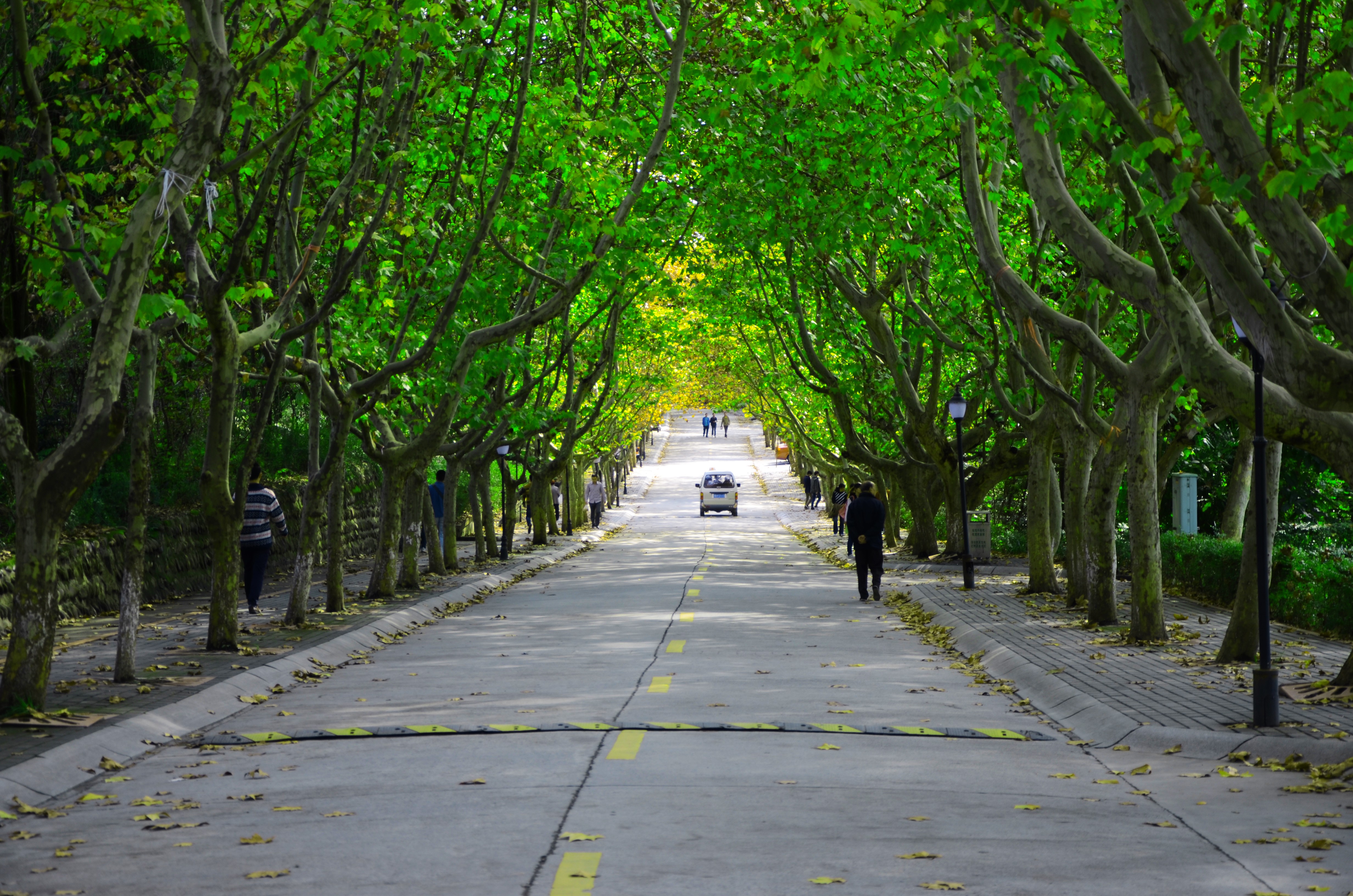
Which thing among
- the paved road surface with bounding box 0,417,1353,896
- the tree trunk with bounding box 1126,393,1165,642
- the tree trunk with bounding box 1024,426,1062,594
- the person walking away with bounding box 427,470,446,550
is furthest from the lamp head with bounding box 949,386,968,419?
the paved road surface with bounding box 0,417,1353,896

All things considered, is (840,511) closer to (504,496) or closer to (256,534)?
(504,496)

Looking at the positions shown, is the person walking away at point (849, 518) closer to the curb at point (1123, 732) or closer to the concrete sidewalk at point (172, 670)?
the concrete sidewalk at point (172, 670)

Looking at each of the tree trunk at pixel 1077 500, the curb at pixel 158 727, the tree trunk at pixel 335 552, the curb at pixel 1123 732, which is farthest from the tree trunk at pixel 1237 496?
the curb at pixel 158 727

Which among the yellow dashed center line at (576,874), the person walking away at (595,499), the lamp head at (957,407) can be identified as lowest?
the yellow dashed center line at (576,874)

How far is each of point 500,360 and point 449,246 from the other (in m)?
1.95

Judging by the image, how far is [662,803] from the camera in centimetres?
727

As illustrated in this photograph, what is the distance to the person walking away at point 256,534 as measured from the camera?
18016mm

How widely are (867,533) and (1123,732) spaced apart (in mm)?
11738

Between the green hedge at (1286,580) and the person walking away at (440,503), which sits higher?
the person walking away at (440,503)

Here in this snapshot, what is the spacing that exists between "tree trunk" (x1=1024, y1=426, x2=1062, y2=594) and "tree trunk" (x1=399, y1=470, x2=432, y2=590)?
31.4 feet

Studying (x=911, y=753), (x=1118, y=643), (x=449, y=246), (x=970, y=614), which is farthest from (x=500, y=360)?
(x=911, y=753)

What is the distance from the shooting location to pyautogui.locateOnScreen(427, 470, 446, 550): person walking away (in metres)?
27.0

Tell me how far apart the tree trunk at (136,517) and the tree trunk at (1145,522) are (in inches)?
383

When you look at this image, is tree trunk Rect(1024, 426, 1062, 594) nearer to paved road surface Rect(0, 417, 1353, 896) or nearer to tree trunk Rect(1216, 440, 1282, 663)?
tree trunk Rect(1216, 440, 1282, 663)
